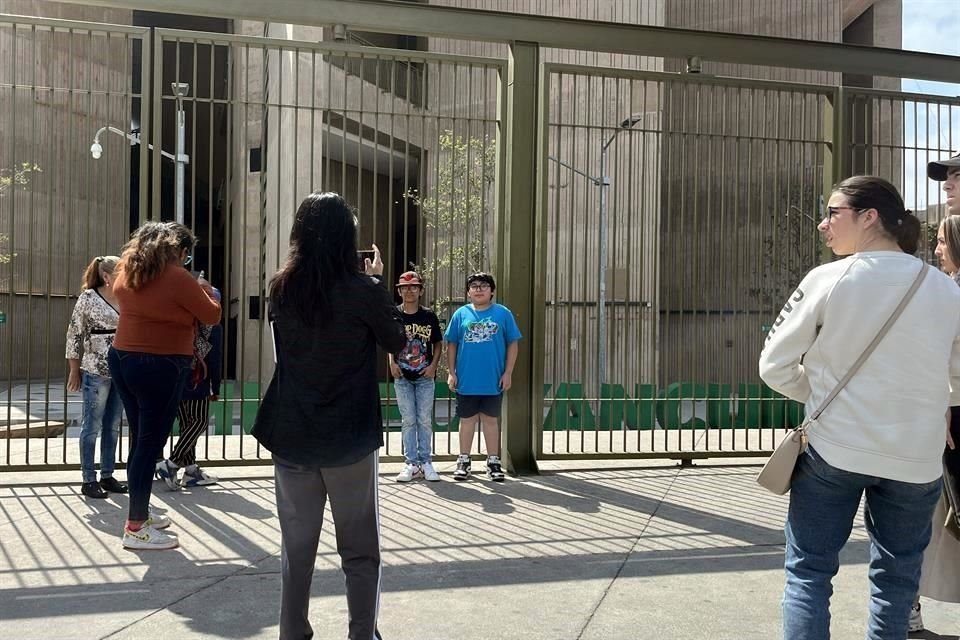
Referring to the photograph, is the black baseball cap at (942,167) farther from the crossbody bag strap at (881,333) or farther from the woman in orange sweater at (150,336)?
the woman in orange sweater at (150,336)

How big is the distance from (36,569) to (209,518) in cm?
121

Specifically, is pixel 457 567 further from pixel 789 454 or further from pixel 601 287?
pixel 601 287

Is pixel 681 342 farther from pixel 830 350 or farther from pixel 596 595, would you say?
pixel 830 350

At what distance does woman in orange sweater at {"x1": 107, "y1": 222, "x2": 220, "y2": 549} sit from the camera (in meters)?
4.86

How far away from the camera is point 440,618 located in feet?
12.6

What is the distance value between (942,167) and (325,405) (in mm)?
2736

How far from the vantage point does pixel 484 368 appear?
23.1 feet

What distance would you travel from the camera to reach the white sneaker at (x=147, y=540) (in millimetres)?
4883

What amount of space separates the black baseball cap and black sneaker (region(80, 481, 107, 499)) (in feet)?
18.0

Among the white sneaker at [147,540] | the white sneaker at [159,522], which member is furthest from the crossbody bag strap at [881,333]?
the white sneaker at [159,522]

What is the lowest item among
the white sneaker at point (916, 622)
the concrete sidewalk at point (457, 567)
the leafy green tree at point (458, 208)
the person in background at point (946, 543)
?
the concrete sidewalk at point (457, 567)

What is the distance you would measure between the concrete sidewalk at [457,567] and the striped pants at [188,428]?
0.30 metres

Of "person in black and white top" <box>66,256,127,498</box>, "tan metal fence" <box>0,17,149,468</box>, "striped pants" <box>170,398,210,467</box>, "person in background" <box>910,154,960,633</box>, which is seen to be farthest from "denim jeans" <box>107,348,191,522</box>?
"person in background" <box>910,154,960,633</box>

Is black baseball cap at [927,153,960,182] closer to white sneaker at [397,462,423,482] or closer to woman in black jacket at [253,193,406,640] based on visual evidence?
woman in black jacket at [253,193,406,640]
